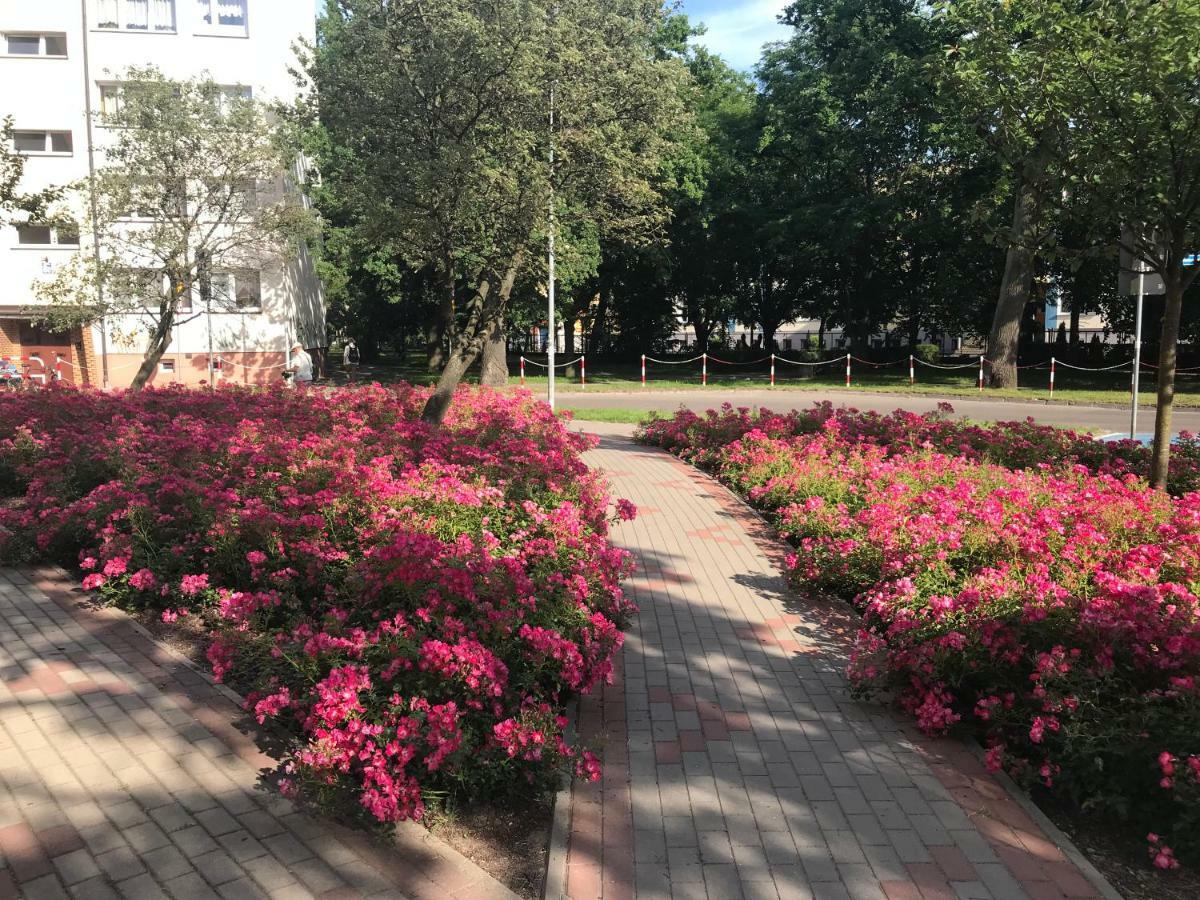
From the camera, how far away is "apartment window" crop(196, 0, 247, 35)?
1100 inches

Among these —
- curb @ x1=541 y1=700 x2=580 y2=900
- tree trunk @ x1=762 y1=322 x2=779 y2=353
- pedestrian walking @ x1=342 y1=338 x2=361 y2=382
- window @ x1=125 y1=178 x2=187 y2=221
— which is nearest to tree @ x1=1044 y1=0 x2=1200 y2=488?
curb @ x1=541 y1=700 x2=580 y2=900

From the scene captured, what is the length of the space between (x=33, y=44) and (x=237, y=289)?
9.72m

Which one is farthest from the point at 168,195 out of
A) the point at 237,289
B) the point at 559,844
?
the point at 559,844

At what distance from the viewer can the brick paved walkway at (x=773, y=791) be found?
3252 millimetres

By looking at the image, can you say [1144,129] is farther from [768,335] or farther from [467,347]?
[768,335]

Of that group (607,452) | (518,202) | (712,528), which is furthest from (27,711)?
(607,452)

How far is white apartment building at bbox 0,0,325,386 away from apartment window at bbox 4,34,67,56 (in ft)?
0.10

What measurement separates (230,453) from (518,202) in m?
5.90

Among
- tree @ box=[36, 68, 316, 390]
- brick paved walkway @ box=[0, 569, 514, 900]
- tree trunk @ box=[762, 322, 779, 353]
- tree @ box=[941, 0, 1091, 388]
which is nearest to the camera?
brick paved walkway @ box=[0, 569, 514, 900]

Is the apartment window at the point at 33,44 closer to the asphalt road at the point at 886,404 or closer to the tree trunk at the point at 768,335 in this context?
the asphalt road at the point at 886,404

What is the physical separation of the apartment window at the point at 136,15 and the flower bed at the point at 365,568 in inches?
925

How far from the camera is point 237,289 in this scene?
1135 inches

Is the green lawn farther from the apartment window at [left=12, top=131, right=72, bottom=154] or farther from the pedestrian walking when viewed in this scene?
the apartment window at [left=12, top=131, right=72, bottom=154]

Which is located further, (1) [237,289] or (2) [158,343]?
(1) [237,289]
